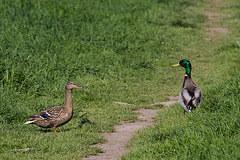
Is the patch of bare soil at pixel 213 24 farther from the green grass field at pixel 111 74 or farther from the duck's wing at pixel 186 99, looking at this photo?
the duck's wing at pixel 186 99

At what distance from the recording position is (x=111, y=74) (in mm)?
11297

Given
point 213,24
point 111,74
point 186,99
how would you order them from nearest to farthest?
point 186,99
point 111,74
point 213,24

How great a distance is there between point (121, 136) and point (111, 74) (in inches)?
177

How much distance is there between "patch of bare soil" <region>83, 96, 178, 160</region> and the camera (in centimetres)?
595

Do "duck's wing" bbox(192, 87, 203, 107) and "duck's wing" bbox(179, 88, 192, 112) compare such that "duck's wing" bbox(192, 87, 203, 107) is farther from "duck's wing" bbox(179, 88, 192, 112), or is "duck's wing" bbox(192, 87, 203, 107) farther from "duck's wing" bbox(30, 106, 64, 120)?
"duck's wing" bbox(30, 106, 64, 120)

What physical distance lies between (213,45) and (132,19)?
3.81 meters

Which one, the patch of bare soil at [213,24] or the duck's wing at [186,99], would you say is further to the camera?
the patch of bare soil at [213,24]

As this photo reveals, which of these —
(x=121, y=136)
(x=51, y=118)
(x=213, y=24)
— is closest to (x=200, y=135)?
(x=121, y=136)

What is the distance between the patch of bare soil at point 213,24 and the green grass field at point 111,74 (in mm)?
346

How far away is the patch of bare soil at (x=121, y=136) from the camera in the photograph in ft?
19.5

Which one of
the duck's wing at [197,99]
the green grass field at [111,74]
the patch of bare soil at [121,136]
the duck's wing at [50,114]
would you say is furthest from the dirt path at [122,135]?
the duck's wing at [197,99]

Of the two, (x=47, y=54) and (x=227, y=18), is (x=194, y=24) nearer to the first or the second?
(x=227, y=18)

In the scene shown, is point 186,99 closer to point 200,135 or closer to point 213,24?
point 200,135

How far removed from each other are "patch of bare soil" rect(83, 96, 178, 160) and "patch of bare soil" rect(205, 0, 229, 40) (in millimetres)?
9898
